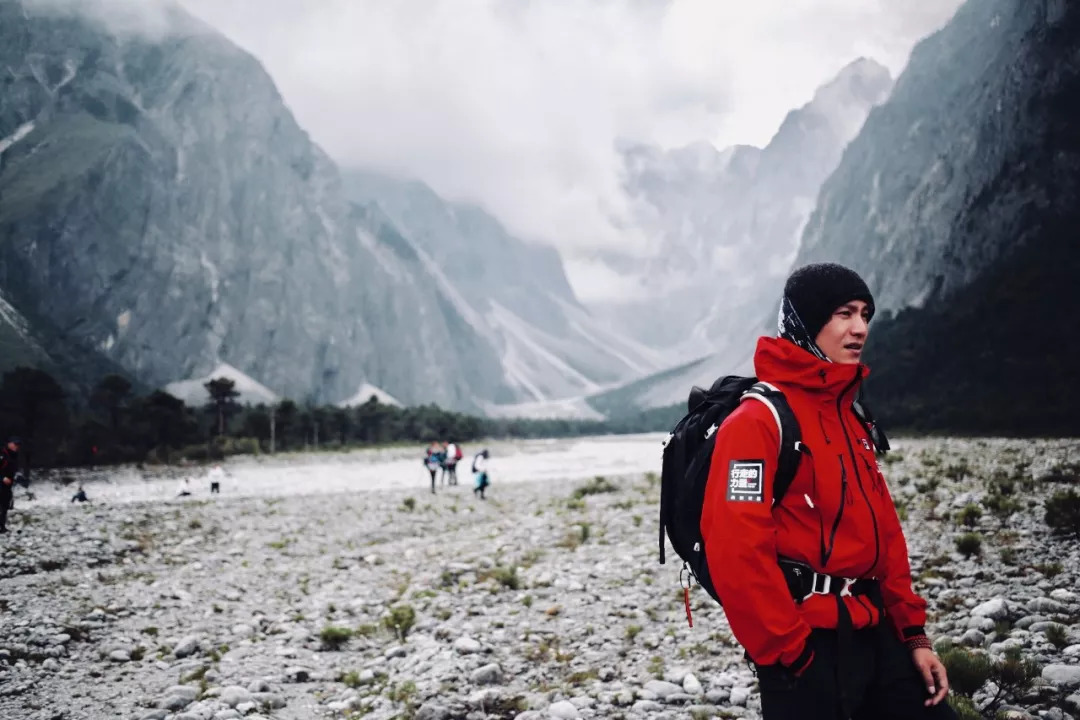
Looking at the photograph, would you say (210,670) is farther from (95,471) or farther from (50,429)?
(50,429)

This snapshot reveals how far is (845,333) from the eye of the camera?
3.06 meters

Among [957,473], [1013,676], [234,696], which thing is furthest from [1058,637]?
[957,473]

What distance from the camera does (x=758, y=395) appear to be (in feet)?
9.66

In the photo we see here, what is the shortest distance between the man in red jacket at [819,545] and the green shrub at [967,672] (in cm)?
304

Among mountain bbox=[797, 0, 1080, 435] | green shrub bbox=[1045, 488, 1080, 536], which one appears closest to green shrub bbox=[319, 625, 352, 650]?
green shrub bbox=[1045, 488, 1080, 536]

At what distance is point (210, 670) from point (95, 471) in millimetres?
58641

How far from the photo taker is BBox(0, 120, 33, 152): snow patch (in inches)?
6703

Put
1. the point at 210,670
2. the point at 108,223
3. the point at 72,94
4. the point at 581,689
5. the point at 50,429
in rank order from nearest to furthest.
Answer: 1. the point at 581,689
2. the point at 210,670
3. the point at 50,429
4. the point at 108,223
5. the point at 72,94

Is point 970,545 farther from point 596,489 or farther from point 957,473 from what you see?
point 596,489

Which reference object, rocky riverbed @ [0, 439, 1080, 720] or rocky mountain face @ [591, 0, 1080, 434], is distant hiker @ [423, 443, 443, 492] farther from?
rocky mountain face @ [591, 0, 1080, 434]

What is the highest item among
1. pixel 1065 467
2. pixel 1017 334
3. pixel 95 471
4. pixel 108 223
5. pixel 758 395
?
pixel 108 223

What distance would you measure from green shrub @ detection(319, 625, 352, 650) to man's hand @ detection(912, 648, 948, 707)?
7993 millimetres

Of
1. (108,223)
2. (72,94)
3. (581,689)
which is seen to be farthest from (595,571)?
(72,94)

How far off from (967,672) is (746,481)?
14.3 feet
